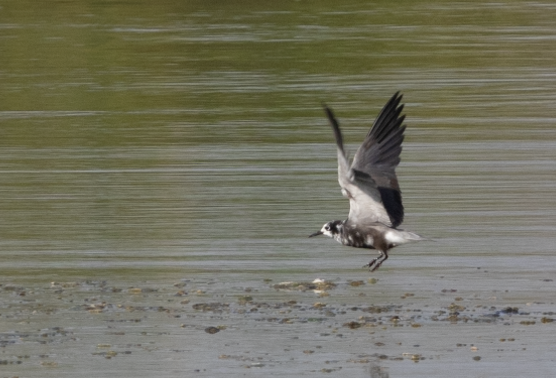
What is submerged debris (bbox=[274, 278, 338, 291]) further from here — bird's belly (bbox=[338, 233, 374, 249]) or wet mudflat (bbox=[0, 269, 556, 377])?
bird's belly (bbox=[338, 233, 374, 249])

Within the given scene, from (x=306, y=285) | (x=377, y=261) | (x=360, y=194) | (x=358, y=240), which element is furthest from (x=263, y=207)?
(x=360, y=194)

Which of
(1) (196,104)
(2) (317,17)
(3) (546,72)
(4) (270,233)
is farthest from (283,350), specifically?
(2) (317,17)

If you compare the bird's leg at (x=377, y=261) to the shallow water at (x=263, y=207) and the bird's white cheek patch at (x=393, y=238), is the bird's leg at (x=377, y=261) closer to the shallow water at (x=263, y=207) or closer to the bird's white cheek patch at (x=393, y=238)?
the shallow water at (x=263, y=207)

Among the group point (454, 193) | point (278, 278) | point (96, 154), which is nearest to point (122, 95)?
point (96, 154)

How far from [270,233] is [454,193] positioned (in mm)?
2167

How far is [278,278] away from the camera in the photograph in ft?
29.7

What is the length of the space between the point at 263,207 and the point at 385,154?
127 inches

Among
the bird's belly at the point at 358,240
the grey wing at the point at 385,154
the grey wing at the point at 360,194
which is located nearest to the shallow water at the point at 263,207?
the bird's belly at the point at 358,240

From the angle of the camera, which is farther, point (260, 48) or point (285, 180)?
point (260, 48)

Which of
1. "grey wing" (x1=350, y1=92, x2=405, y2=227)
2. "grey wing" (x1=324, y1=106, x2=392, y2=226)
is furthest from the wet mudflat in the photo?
"grey wing" (x1=350, y1=92, x2=405, y2=227)

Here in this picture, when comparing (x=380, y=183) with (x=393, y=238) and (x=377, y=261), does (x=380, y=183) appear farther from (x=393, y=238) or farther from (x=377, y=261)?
(x=377, y=261)

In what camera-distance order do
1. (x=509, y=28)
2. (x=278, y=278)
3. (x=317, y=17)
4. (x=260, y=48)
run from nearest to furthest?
(x=278, y=278) < (x=260, y=48) < (x=509, y=28) < (x=317, y=17)

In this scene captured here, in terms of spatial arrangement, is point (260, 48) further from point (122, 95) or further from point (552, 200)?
point (552, 200)

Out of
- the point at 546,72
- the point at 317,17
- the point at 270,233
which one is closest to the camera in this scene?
the point at 270,233
